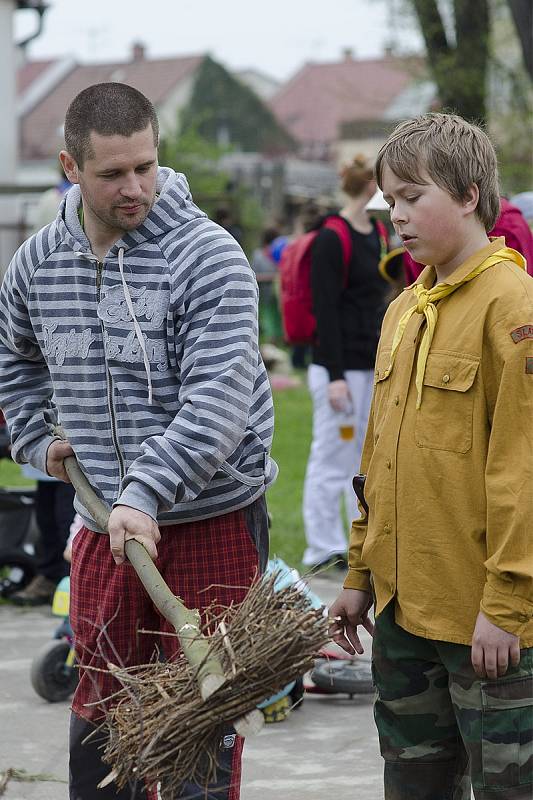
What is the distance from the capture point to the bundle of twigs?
2.57 metres

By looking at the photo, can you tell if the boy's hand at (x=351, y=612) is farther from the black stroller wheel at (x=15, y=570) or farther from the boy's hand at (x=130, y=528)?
the black stroller wheel at (x=15, y=570)

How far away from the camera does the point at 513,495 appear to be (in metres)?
2.58

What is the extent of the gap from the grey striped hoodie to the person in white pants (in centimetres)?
366

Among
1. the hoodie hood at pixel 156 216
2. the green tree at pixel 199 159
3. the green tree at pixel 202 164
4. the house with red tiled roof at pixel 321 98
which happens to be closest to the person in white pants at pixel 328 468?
the hoodie hood at pixel 156 216

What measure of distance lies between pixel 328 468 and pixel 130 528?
439 centimetres

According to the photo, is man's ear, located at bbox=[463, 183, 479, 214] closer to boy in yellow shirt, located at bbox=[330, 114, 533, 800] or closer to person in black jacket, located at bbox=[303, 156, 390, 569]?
boy in yellow shirt, located at bbox=[330, 114, 533, 800]

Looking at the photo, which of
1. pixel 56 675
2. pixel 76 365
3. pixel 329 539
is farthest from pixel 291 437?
pixel 76 365

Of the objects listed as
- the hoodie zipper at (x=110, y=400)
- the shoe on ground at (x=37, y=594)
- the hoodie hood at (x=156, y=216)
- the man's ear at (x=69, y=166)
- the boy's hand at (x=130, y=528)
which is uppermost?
the man's ear at (x=69, y=166)

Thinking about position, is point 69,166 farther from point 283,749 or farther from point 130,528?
point 283,749

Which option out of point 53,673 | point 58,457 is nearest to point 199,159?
point 53,673

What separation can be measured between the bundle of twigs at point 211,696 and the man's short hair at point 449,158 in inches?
36.9

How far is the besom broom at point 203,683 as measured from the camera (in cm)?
257

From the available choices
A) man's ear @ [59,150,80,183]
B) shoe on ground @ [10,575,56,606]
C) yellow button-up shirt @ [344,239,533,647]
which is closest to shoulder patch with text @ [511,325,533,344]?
yellow button-up shirt @ [344,239,533,647]

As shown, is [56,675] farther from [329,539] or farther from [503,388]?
[503,388]
